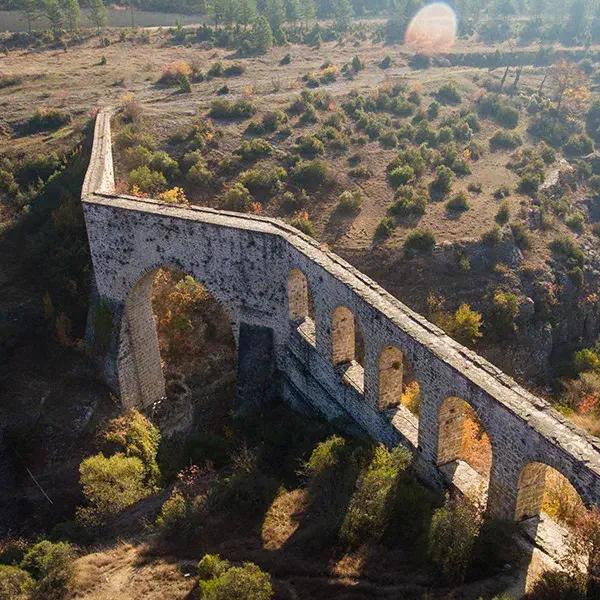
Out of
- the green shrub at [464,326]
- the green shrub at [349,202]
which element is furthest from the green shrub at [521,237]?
the green shrub at [349,202]

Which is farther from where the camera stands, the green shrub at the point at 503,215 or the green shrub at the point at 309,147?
the green shrub at the point at 309,147

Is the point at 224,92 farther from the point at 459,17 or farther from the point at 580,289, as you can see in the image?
the point at 459,17

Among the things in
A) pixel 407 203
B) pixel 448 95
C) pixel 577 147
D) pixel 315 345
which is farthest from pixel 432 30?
pixel 315 345

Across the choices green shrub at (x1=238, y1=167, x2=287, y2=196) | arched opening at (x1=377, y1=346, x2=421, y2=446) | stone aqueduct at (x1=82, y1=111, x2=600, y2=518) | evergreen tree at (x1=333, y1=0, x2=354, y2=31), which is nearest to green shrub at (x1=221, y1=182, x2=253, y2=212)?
green shrub at (x1=238, y1=167, x2=287, y2=196)

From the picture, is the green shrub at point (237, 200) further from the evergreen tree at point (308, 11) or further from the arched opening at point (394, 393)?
the evergreen tree at point (308, 11)

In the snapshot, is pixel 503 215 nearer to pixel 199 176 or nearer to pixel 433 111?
pixel 433 111
